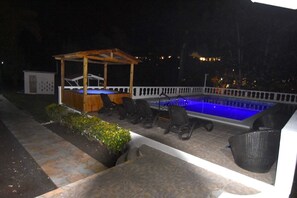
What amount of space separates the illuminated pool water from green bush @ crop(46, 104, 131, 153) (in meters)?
6.11

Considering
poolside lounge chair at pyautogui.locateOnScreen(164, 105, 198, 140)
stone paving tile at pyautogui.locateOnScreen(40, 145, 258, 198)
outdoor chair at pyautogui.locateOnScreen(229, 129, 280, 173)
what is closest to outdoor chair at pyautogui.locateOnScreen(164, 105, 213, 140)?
poolside lounge chair at pyautogui.locateOnScreen(164, 105, 198, 140)

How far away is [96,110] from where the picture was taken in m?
8.84

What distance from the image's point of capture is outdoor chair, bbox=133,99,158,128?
6687 mm

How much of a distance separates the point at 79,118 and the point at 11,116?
5.13 m

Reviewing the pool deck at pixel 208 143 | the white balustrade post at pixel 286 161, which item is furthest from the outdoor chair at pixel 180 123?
the white balustrade post at pixel 286 161

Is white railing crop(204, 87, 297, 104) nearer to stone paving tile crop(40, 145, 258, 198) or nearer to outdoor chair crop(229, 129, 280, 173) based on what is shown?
outdoor chair crop(229, 129, 280, 173)

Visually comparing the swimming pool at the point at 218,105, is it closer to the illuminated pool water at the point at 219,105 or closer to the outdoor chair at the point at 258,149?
the illuminated pool water at the point at 219,105

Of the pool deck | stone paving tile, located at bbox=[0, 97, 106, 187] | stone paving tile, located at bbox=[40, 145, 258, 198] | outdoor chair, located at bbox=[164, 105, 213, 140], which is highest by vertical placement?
outdoor chair, located at bbox=[164, 105, 213, 140]

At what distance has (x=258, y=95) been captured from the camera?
15.2 meters

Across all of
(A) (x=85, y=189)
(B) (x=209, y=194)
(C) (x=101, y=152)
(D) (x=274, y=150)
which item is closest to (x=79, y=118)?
(C) (x=101, y=152)

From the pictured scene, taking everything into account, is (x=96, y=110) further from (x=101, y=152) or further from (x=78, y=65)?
(x=78, y=65)

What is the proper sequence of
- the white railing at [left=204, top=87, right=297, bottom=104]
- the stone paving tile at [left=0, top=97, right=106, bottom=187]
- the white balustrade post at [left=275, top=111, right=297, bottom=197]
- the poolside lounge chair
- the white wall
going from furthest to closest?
the white wall → the white railing at [left=204, top=87, right=297, bottom=104] → the poolside lounge chair → the stone paving tile at [left=0, top=97, right=106, bottom=187] → the white balustrade post at [left=275, top=111, right=297, bottom=197]

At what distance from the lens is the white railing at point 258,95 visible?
13.8 meters

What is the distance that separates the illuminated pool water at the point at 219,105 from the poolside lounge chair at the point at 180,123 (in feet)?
21.3
